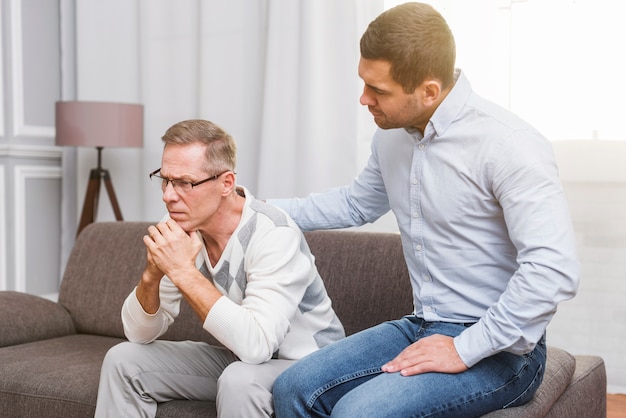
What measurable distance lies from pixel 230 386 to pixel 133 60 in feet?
9.99

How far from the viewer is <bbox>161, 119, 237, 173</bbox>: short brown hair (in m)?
1.86

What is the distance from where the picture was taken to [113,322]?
267cm

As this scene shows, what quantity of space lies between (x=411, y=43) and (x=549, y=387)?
2.71ft

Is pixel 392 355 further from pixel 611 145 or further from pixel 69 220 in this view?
pixel 69 220

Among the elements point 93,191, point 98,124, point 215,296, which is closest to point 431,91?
point 215,296

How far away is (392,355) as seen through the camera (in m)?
1.76

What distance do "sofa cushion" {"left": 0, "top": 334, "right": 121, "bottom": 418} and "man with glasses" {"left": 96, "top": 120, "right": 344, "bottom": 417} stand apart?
0.85 ft

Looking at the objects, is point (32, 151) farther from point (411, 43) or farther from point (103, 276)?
point (411, 43)

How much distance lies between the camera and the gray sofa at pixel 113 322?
196 cm

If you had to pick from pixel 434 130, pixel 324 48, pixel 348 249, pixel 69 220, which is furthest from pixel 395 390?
pixel 69 220

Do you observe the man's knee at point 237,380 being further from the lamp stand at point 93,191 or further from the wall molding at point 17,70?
the wall molding at point 17,70

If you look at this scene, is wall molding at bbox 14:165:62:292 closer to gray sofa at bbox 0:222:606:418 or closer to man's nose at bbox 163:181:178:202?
gray sofa at bbox 0:222:606:418

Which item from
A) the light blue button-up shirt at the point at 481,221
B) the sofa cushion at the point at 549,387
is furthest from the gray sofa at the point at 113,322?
the light blue button-up shirt at the point at 481,221

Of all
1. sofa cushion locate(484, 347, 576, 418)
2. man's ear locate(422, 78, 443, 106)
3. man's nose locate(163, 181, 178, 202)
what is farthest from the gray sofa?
man's ear locate(422, 78, 443, 106)
